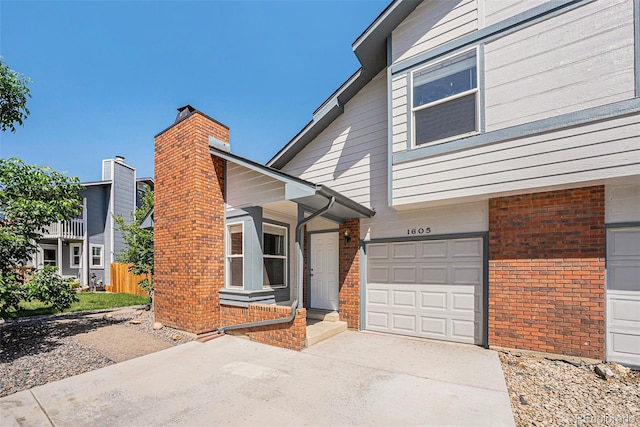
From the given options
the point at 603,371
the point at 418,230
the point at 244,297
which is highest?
the point at 418,230

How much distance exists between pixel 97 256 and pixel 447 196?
2029cm

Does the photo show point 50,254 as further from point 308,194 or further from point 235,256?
point 308,194

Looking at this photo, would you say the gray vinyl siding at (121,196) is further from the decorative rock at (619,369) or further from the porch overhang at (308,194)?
the decorative rock at (619,369)

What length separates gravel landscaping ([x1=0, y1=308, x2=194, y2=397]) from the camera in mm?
4441

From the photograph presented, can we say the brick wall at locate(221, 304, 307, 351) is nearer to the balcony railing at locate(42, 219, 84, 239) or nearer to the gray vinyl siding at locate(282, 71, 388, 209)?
the gray vinyl siding at locate(282, 71, 388, 209)

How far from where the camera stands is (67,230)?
16531 millimetres

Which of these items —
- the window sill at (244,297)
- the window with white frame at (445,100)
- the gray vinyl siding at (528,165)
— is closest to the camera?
the gray vinyl siding at (528,165)

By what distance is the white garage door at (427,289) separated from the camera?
590cm

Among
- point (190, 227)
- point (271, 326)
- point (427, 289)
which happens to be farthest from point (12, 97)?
point (427, 289)

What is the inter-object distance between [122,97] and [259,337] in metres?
11.3

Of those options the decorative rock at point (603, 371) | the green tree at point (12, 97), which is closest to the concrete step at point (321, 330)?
the decorative rock at point (603, 371)

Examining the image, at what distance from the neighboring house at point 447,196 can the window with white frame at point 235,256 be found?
0.12 ft

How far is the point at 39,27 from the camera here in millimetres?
7879

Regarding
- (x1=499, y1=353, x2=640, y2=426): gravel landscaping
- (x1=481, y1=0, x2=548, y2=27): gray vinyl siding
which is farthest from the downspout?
(x1=481, y1=0, x2=548, y2=27): gray vinyl siding
